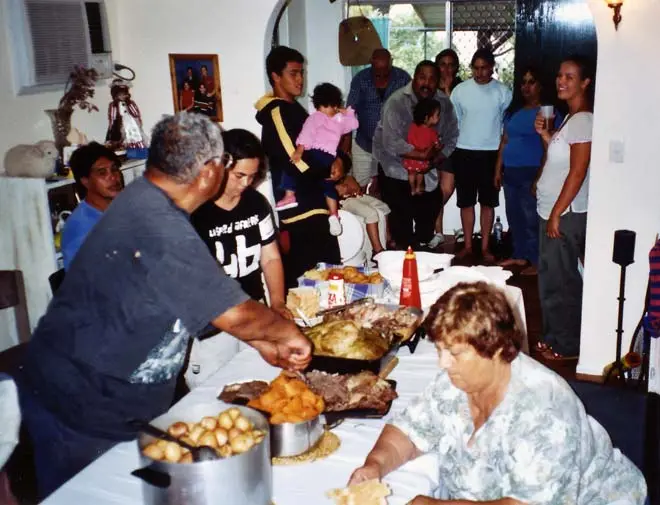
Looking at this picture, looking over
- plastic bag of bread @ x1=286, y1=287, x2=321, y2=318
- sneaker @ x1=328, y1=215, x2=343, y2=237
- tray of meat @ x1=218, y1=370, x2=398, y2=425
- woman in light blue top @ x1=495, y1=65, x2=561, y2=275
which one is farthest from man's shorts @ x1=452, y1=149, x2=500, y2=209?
tray of meat @ x1=218, y1=370, x2=398, y2=425

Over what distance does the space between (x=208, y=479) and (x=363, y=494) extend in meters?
0.38

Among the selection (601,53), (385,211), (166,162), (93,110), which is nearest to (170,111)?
(93,110)

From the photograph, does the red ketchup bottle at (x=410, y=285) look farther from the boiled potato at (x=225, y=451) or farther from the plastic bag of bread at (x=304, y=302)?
the boiled potato at (x=225, y=451)

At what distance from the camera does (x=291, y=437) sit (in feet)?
5.50

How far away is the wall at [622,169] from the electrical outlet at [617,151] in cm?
2

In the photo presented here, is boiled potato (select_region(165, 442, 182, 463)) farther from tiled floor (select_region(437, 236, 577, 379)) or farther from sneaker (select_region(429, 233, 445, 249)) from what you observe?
sneaker (select_region(429, 233, 445, 249))

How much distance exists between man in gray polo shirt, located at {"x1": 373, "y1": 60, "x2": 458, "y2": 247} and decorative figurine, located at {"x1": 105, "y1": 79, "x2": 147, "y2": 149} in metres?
2.12

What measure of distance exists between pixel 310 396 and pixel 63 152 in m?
2.83

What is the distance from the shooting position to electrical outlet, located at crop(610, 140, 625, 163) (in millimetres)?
3537

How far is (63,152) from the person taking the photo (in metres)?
3.99

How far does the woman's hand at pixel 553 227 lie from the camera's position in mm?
3949

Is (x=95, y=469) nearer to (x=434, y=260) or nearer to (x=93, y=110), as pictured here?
(x=434, y=260)

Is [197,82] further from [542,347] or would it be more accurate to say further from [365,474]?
[365,474]

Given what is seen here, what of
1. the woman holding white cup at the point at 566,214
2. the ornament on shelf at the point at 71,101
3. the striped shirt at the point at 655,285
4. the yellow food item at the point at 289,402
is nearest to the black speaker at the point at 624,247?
the woman holding white cup at the point at 566,214
